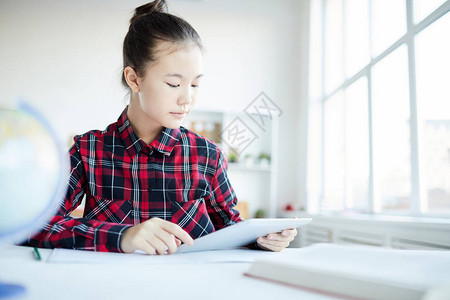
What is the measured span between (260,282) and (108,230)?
404 mm

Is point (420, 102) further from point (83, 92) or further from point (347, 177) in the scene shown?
point (83, 92)

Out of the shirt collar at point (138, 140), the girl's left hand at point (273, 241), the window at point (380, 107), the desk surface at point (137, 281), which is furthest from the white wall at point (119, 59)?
the desk surface at point (137, 281)

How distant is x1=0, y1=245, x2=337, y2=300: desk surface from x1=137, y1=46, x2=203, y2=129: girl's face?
1.73 ft

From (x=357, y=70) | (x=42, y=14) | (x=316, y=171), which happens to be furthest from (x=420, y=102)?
(x=42, y=14)

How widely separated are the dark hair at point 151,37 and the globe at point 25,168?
0.62 m

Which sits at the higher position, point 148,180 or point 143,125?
point 143,125

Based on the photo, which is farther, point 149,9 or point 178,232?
point 149,9

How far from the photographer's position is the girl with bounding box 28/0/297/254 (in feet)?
3.39

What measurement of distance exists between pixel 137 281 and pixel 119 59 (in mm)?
3971

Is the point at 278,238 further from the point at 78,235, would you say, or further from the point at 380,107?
the point at 380,107

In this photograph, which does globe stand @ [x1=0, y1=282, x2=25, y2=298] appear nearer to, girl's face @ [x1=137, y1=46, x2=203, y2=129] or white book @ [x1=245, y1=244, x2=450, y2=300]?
white book @ [x1=245, y1=244, x2=450, y2=300]

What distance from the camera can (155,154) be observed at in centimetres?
111

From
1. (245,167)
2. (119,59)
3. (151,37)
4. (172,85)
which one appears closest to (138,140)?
(172,85)

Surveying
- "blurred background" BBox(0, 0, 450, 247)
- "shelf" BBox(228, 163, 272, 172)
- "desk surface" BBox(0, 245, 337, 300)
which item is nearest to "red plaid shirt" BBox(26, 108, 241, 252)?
"desk surface" BBox(0, 245, 337, 300)
